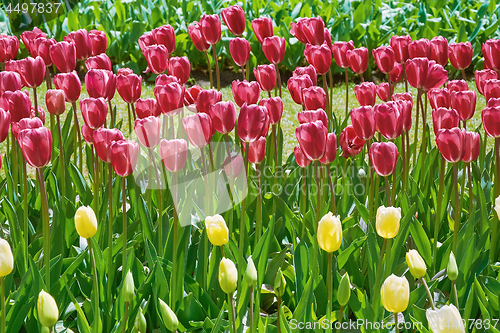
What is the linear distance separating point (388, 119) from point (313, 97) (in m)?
0.36

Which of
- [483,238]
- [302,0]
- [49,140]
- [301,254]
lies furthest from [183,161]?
[302,0]

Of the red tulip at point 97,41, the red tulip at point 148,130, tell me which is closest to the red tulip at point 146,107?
the red tulip at point 148,130

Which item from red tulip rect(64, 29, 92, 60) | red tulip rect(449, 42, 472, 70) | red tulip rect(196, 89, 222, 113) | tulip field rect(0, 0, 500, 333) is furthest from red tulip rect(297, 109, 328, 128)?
red tulip rect(64, 29, 92, 60)

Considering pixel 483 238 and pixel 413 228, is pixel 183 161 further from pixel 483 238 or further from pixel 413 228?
pixel 483 238

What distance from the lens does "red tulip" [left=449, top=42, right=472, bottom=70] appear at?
2338 mm

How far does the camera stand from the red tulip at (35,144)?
132cm

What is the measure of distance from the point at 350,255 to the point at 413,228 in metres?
0.23

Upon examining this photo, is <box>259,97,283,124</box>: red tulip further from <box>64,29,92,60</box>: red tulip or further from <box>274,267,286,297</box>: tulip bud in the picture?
<box>64,29,92,60</box>: red tulip

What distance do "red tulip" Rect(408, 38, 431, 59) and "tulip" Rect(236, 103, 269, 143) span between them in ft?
3.47

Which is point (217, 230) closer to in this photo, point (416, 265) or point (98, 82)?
point (416, 265)

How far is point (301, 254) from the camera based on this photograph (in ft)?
5.23

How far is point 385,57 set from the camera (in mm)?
2314

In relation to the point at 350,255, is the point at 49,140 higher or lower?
higher

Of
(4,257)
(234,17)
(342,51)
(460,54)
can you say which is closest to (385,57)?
(342,51)
